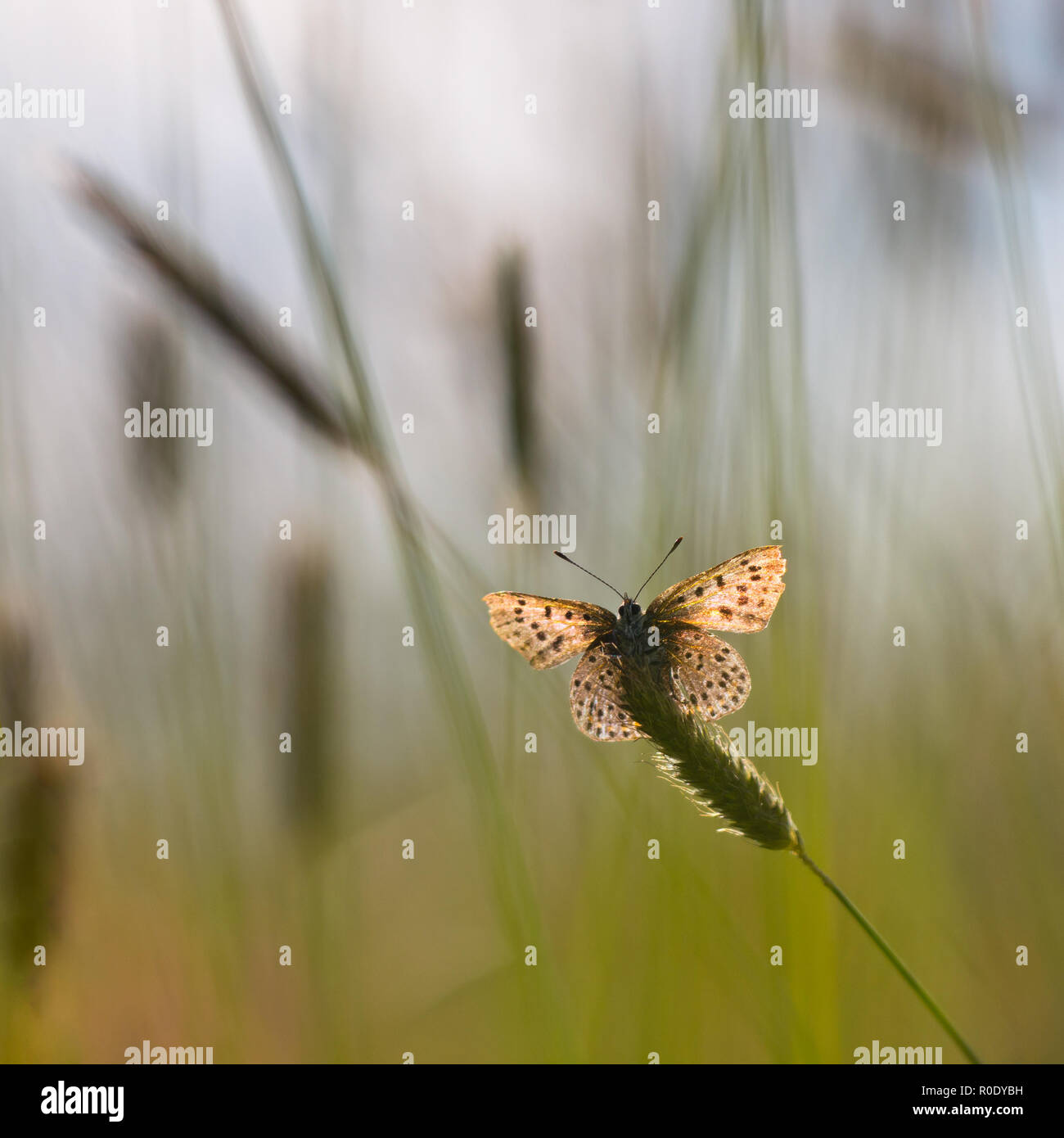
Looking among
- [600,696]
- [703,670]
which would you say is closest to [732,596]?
[703,670]

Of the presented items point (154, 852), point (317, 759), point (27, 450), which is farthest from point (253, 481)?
point (154, 852)

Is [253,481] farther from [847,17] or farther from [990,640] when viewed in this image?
[990,640]

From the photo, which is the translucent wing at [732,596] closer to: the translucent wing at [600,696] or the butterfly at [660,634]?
the butterfly at [660,634]

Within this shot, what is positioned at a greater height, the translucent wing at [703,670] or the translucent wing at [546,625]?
the translucent wing at [546,625]

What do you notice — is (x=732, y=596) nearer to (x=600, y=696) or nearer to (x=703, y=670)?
(x=703, y=670)

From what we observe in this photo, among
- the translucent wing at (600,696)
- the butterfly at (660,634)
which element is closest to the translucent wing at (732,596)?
the butterfly at (660,634)
